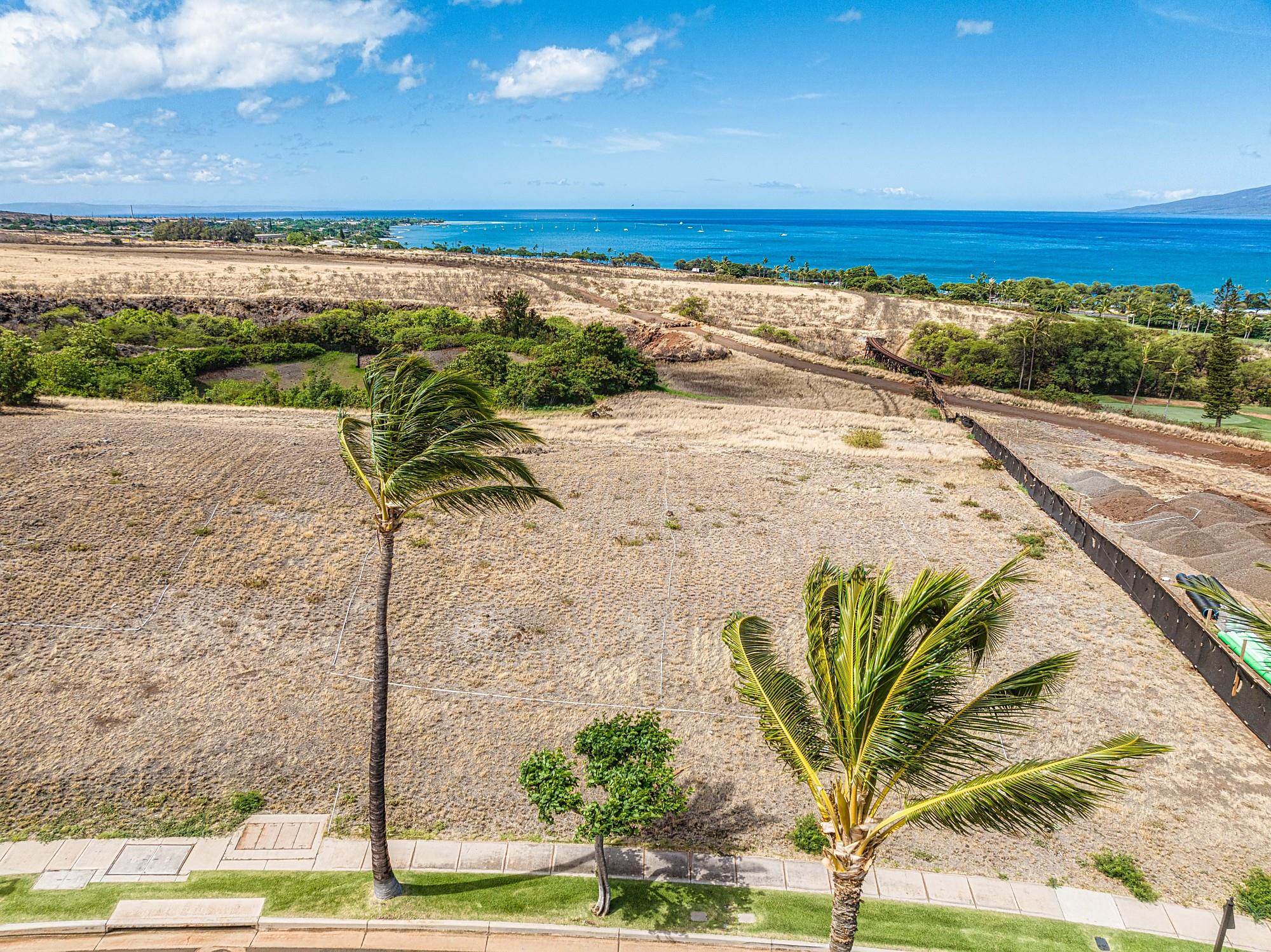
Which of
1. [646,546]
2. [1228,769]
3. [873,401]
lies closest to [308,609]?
[646,546]

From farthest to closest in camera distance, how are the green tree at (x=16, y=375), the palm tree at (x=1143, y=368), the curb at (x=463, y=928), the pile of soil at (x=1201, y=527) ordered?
1. the palm tree at (x=1143, y=368)
2. the green tree at (x=16, y=375)
3. the pile of soil at (x=1201, y=527)
4. the curb at (x=463, y=928)

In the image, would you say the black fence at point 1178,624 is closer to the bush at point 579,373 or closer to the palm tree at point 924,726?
the palm tree at point 924,726

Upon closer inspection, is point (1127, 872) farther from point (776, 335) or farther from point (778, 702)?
point (776, 335)

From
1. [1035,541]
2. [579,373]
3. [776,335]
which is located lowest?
[1035,541]

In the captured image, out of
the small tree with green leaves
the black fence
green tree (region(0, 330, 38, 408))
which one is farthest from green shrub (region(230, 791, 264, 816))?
green tree (region(0, 330, 38, 408))

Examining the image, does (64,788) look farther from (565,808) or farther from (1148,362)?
(1148,362)

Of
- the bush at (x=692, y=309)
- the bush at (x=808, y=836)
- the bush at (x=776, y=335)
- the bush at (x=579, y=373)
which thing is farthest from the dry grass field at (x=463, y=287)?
the bush at (x=808, y=836)

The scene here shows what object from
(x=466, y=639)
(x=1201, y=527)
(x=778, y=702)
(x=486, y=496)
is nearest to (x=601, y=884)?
(x=778, y=702)
